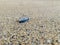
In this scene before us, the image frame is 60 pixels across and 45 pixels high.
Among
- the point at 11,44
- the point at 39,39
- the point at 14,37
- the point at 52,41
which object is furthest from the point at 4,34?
the point at 52,41

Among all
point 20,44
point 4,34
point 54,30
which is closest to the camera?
point 20,44

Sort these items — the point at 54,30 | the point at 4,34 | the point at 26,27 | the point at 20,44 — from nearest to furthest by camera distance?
the point at 20,44, the point at 4,34, the point at 54,30, the point at 26,27

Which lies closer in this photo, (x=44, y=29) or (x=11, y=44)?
(x=11, y=44)

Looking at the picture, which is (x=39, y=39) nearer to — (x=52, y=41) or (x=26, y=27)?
(x=52, y=41)

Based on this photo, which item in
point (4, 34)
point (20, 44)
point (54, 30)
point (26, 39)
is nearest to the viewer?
point (20, 44)

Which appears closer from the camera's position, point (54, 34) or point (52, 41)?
point (52, 41)

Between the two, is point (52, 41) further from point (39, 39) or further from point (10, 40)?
point (10, 40)

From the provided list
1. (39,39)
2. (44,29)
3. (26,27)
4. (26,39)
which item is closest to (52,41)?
(39,39)

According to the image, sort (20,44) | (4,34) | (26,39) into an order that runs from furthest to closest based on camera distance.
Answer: (4,34) → (26,39) → (20,44)
